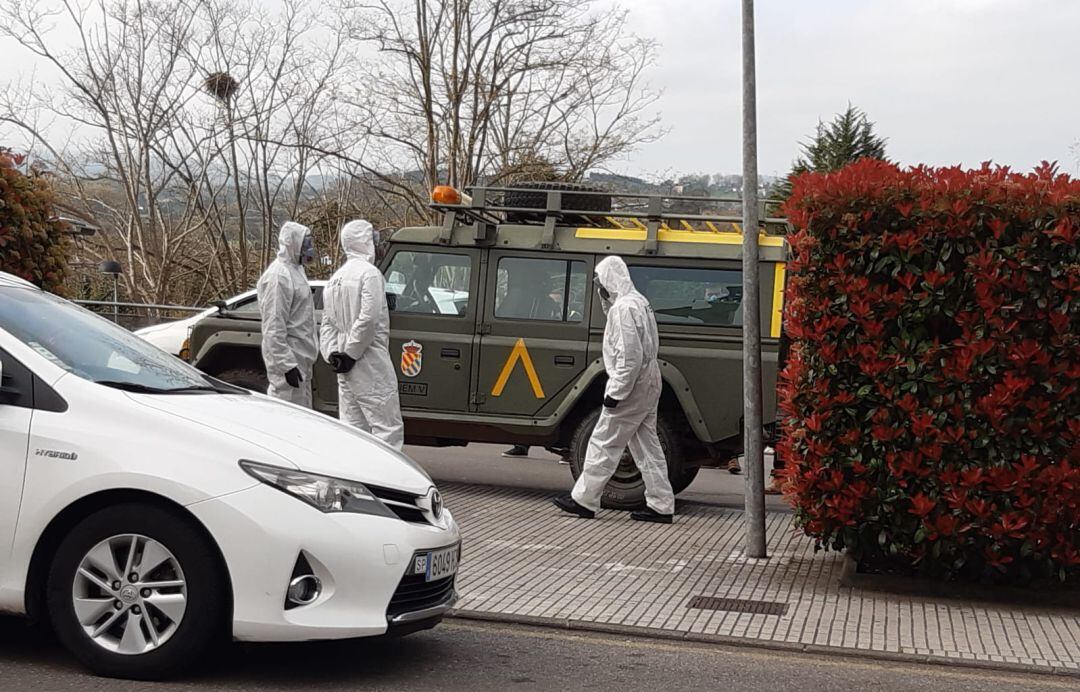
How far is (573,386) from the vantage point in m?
10.7

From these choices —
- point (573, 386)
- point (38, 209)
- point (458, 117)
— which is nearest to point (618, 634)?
point (573, 386)

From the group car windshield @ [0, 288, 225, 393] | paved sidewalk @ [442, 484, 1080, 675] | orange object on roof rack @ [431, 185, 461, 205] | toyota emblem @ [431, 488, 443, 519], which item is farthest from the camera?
orange object on roof rack @ [431, 185, 461, 205]

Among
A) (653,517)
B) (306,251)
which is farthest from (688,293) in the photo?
(306,251)

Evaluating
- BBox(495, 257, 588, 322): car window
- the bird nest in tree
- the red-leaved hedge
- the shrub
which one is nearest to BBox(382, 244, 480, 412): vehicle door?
BBox(495, 257, 588, 322): car window

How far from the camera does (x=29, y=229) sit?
9445 mm

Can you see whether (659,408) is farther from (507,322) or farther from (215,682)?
(215,682)

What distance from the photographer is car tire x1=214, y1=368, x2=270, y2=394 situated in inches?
449

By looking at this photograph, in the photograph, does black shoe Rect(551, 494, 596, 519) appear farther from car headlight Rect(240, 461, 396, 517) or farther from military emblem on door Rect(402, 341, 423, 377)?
car headlight Rect(240, 461, 396, 517)

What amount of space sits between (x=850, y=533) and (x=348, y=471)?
11.3 feet

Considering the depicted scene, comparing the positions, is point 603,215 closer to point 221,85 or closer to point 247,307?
point 247,307

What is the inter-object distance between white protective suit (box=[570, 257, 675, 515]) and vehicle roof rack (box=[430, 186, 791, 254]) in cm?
88

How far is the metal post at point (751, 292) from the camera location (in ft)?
27.1

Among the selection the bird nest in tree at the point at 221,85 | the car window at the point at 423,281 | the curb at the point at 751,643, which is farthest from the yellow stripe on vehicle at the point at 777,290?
the bird nest in tree at the point at 221,85

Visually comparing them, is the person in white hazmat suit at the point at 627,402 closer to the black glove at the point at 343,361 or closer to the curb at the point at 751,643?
the black glove at the point at 343,361
